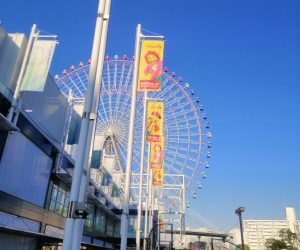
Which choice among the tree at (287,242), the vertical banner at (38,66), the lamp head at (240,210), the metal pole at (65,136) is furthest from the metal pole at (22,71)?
the tree at (287,242)

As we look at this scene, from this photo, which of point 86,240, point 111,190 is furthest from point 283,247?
point 86,240

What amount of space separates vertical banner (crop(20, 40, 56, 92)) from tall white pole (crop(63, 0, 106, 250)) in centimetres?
524

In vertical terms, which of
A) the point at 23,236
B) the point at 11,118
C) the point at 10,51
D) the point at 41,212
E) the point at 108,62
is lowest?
the point at 23,236

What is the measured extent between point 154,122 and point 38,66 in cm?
826

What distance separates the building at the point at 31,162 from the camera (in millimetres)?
12953

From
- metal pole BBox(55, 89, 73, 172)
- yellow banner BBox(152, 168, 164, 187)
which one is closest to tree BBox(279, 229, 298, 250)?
yellow banner BBox(152, 168, 164, 187)

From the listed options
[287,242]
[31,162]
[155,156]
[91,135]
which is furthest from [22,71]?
[287,242]

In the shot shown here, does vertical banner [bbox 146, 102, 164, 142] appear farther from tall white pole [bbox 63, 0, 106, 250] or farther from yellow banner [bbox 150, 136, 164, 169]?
tall white pole [bbox 63, 0, 106, 250]

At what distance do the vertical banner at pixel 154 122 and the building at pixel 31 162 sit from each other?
451 centimetres

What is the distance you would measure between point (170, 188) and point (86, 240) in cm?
2999

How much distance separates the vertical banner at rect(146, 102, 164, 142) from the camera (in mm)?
19286

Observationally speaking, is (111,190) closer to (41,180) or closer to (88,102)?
(41,180)

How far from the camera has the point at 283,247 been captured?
8175 centimetres

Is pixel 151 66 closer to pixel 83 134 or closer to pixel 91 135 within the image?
pixel 91 135
